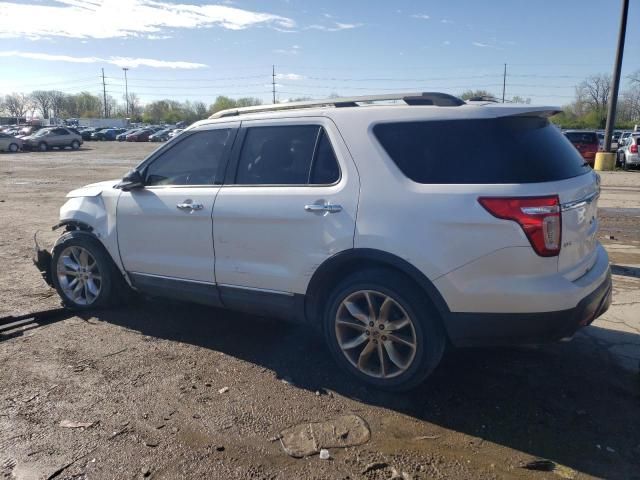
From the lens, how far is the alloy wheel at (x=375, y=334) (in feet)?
12.0

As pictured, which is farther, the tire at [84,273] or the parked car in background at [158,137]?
the parked car in background at [158,137]

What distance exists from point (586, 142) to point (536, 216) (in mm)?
24411

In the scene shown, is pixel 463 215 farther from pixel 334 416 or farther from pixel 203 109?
pixel 203 109

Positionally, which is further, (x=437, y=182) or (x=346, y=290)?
(x=346, y=290)

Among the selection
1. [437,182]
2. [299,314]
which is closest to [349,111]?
[437,182]

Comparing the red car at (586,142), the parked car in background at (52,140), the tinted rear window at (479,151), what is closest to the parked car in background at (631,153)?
the red car at (586,142)

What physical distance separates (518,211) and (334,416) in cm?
168

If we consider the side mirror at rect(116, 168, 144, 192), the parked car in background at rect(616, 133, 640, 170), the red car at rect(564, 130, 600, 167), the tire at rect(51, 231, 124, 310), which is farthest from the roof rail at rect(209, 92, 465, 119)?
the red car at rect(564, 130, 600, 167)

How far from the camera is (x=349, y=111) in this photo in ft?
12.7

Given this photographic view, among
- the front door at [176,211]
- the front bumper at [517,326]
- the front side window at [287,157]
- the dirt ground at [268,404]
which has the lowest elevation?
the dirt ground at [268,404]

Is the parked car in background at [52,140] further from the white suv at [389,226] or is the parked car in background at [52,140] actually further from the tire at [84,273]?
the white suv at [389,226]

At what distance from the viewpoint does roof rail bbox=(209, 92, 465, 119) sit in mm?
3660

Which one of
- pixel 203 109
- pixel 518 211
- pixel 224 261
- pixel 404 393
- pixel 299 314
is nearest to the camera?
pixel 518 211

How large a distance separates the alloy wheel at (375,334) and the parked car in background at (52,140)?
45543 mm
